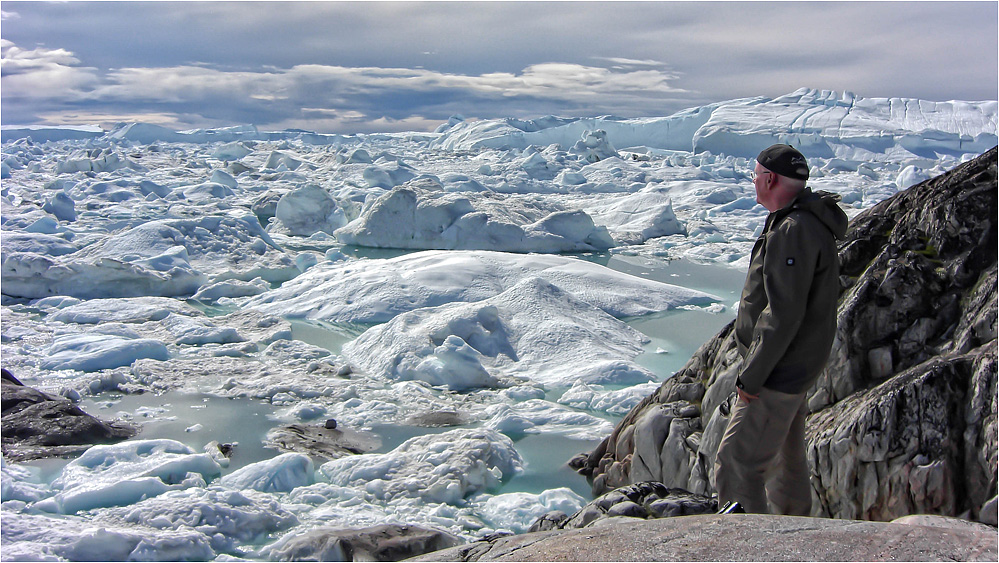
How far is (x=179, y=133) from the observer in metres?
55.0

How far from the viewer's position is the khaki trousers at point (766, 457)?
2252 mm

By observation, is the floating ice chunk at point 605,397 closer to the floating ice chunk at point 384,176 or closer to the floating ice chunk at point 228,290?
the floating ice chunk at point 228,290

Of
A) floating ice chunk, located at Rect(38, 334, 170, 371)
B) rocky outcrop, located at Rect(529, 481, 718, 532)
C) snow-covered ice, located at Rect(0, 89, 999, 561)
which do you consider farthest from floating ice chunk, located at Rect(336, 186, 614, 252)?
rocky outcrop, located at Rect(529, 481, 718, 532)

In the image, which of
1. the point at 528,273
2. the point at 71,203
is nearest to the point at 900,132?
the point at 528,273

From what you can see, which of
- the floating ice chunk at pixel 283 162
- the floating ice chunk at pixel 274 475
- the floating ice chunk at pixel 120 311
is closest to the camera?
the floating ice chunk at pixel 274 475

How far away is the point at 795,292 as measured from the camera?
83.0 inches

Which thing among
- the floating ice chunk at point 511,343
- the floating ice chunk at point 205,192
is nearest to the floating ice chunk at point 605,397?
the floating ice chunk at point 511,343

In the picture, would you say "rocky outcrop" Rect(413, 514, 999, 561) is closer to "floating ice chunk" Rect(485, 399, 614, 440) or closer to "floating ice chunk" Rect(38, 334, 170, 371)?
"floating ice chunk" Rect(485, 399, 614, 440)

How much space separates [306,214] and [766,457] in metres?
17.3

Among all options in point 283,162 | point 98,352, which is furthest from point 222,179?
point 98,352

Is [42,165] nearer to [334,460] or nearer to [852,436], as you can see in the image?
[334,460]

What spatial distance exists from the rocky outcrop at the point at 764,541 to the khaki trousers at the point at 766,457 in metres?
0.15

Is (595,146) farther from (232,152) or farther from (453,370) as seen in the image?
(453,370)

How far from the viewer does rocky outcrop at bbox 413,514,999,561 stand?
1.87m
